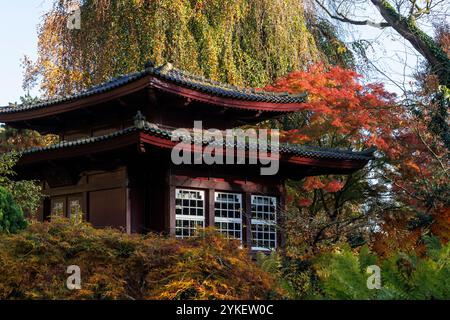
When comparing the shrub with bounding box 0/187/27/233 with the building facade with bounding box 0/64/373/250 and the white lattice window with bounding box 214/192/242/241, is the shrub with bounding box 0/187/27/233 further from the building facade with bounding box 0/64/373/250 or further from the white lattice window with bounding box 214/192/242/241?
the white lattice window with bounding box 214/192/242/241

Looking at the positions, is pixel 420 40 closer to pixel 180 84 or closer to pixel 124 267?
pixel 180 84

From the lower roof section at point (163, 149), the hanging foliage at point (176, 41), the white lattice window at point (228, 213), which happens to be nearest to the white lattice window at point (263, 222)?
the white lattice window at point (228, 213)

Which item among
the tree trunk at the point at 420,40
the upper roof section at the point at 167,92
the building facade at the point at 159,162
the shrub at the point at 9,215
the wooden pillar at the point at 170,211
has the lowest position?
the shrub at the point at 9,215

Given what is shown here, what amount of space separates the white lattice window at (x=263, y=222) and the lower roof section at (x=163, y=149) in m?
1.00

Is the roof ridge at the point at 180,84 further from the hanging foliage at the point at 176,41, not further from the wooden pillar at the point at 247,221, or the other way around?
the hanging foliage at the point at 176,41

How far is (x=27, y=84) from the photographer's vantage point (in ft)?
86.3

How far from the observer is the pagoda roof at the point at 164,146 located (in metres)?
14.6

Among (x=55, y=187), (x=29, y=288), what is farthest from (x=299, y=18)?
(x=29, y=288)

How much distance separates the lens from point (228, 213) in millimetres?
17078

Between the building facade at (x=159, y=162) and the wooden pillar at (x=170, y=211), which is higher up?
the building facade at (x=159, y=162)

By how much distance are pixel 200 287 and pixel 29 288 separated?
191cm

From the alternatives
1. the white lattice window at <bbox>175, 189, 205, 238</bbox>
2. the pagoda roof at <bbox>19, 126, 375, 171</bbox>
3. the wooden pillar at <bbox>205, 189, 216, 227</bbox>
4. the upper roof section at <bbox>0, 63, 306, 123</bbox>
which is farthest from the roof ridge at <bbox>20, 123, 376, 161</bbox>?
the white lattice window at <bbox>175, 189, 205, 238</bbox>

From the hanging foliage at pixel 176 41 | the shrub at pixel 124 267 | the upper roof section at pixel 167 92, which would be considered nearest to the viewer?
the shrub at pixel 124 267
